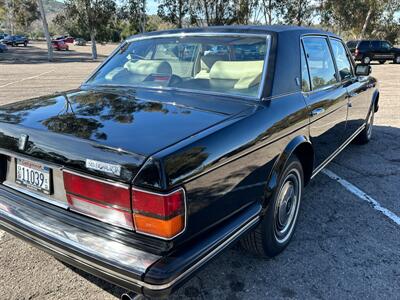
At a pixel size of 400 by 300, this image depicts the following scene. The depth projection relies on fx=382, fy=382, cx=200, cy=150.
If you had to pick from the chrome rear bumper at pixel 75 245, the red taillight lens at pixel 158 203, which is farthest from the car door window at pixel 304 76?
the chrome rear bumper at pixel 75 245

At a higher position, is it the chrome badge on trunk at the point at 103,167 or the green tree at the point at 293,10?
the green tree at the point at 293,10

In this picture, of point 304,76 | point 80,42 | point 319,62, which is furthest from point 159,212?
point 80,42

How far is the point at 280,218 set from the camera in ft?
9.58

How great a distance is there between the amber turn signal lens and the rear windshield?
1.23m

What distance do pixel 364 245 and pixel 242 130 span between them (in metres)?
1.68

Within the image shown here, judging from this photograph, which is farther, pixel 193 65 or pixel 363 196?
pixel 363 196

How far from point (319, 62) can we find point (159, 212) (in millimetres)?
2526

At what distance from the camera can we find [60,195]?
2117 mm

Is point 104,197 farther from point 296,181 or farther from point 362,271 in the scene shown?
point 362,271

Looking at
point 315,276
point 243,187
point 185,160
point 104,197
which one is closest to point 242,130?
point 243,187

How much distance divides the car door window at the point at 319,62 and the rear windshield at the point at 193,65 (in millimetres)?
668

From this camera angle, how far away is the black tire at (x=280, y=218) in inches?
104

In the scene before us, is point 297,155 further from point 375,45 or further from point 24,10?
point 24,10

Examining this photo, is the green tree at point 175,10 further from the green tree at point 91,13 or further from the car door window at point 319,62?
the car door window at point 319,62
